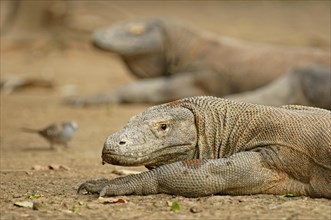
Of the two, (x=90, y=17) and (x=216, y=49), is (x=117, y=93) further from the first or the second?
(x=90, y=17)

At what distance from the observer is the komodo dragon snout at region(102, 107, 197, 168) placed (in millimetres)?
5449

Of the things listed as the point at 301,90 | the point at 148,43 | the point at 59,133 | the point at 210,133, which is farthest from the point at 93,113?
the point at 210,133

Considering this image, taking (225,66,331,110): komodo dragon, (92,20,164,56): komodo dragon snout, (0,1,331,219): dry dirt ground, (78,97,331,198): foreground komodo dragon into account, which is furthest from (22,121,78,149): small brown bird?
(92,20,164,56): komodo dragon snout

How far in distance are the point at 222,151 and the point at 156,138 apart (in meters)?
0.47

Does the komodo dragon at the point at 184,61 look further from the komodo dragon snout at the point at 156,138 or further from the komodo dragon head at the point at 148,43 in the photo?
the komodo dragon snout at the point at 156,138

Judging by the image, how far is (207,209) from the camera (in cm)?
508

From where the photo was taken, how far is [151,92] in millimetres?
13672

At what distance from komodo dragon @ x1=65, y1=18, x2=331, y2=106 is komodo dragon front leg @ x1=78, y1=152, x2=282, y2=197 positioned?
291 inches

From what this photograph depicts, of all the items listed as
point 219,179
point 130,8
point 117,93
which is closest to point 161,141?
point 219,179

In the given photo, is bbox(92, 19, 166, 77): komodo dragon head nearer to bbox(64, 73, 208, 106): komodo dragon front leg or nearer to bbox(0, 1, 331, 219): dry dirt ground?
bbox(64, 73, 208, 106): komodo dragon front leg

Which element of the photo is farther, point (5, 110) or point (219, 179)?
point (5, 110)

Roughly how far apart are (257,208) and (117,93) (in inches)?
342

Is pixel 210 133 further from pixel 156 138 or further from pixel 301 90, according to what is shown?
pixel 301 90

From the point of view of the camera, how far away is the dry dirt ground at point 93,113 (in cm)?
509
